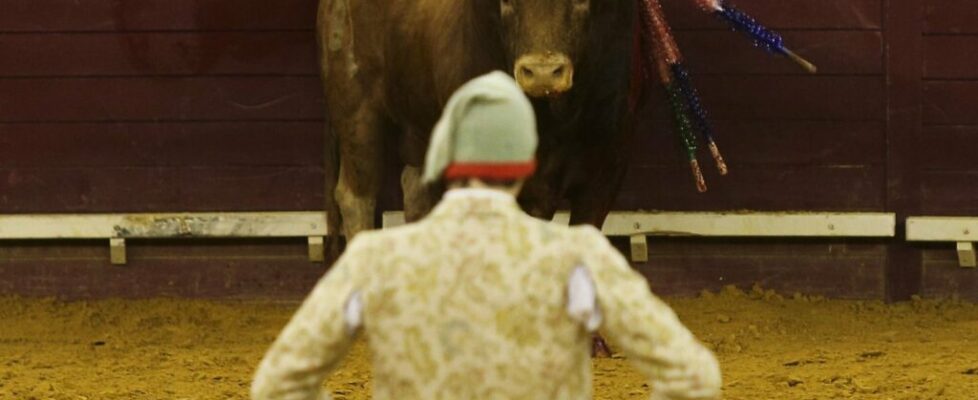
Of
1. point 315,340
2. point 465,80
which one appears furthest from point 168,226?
point 315,340

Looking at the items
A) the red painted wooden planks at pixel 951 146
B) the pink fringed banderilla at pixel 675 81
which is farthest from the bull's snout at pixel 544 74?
the red painted wooden planks at pixel 951 146

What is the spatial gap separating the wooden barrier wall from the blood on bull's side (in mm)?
462

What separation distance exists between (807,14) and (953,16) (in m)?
0.59

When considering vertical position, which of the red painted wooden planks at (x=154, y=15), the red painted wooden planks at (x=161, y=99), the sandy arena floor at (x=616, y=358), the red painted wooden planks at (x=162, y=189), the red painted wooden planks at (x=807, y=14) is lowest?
the sandy arena floor at (x=616, y=358)

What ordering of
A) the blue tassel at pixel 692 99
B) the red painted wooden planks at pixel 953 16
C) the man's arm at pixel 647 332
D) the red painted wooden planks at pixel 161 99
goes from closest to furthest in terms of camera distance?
1. the man's arm at pixel 647 332
2. the blue tassel at pixel 692 99
3. the red painted wooden planks at pixel 953 16
4. the red painted wooden planks at pixel 161 99

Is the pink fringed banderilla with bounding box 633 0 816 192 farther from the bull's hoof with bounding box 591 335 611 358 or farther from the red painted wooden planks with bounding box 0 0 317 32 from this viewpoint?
the red painted wooden planks with bounding box 0 0 317 32

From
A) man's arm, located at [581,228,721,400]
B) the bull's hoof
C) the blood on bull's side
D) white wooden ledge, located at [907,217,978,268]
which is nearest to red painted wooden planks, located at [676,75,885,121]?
white wooden ledge, located at [907,217,978,268]

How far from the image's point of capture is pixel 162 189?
8148 mm

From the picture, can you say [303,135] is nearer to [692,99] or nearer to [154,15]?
[154,15]

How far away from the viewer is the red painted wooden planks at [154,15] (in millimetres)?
7973

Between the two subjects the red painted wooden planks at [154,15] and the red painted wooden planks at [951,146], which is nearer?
the red painted wooden planks at [951,146]

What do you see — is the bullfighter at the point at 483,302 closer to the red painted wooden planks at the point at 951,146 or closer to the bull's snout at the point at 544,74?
the bull's snout at the point at 544,74

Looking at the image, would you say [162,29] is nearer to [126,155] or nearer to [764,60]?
[126,155]

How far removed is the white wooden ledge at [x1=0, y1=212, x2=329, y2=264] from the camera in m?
8.09
